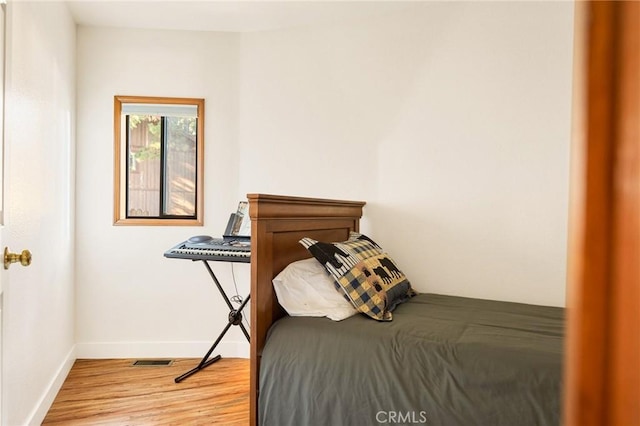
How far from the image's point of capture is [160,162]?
10.2 ft

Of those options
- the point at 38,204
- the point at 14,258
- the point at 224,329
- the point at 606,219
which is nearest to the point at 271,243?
the point at 14,258

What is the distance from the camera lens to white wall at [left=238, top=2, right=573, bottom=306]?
243 cm

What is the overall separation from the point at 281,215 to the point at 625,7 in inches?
66.6

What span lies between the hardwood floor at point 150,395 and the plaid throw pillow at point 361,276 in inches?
38.5

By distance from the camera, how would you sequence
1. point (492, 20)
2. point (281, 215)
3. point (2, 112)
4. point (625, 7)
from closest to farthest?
point (625, 7), point (2, 112), point (281, 215), point (492, 20)

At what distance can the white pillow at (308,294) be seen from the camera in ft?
6.09

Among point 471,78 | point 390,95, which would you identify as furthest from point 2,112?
point 471,78

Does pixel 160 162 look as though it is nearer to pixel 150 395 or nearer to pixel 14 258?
pixel 150 395

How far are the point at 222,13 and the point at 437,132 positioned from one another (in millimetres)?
1602

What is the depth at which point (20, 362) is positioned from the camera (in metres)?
1.92

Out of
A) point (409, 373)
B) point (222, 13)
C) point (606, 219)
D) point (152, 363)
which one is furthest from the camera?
point (152, 363)

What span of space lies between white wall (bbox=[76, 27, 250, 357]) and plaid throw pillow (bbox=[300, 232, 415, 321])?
125cm

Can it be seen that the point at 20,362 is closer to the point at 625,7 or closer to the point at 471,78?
the point at 625,7

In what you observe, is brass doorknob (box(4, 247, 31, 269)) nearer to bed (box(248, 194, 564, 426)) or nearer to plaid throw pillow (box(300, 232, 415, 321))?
bed (box(248, 194, 564, 426))
